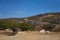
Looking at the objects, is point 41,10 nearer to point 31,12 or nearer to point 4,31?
point 31,12

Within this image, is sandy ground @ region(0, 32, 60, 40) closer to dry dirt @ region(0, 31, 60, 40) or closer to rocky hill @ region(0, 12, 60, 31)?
dry dirt @ region(0, 31, 60, 40)

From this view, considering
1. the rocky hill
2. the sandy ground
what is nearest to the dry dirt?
the sandy ground

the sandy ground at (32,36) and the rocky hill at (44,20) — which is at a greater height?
the rocky hill at (44,20)

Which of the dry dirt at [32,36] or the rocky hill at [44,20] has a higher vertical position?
the rocky hill at [44,20]

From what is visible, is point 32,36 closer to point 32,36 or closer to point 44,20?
point 32,36

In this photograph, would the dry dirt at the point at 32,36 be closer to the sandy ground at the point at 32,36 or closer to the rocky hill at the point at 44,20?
the sandy ground at the point at 32,36

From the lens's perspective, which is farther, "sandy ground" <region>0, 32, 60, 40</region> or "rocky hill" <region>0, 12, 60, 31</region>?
"rocky hill" <region>0, 12, 60, 31</region>

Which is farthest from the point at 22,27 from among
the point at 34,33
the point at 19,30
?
the point at 34,33

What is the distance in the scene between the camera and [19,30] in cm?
928

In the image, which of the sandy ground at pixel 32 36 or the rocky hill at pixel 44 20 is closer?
the sandy ground at pixel 32 36

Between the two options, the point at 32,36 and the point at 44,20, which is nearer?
the point at 32,36

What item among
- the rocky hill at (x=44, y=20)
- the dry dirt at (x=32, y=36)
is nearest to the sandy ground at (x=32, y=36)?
the dry dirt at (x=32, y=36)

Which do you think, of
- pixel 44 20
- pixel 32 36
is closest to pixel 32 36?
pixel 32 36

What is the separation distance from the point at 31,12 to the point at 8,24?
4.74 ft
